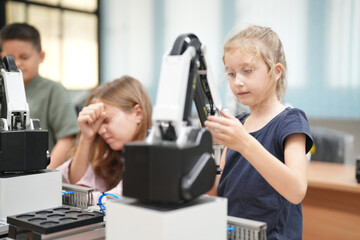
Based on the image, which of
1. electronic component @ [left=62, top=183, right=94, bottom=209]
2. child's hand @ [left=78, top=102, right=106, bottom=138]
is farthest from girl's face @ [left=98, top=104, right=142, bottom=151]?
electronic component @ [left=62, top=183, right=94, bottom=209]

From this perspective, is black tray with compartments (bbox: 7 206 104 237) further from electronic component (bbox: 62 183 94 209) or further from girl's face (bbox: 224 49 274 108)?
girl's face (bbox: 224 49 274 108)

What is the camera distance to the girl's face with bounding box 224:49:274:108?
1112 mm

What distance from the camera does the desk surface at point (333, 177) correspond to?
213cm

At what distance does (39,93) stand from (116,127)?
521mm

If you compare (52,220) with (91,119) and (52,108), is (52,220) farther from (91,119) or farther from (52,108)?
(52,108)

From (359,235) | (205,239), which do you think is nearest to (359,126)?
(359,235)

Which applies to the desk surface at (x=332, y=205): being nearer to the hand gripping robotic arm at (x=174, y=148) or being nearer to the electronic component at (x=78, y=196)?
the electronic component at (x=78, y=196)

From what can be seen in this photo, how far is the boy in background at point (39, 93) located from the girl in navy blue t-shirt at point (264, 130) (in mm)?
920

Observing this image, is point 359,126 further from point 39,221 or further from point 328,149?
point 39,221

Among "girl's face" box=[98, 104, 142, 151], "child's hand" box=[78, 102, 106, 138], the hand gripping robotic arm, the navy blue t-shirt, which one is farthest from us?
"girl's face" box=[98, 104, 142, 151]

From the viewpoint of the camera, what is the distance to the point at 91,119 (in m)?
1.45

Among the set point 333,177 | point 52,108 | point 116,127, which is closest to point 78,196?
point 116,127

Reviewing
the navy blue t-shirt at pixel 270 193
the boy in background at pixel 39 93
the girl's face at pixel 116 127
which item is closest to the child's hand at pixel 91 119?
the girl's face at pixel 116 127

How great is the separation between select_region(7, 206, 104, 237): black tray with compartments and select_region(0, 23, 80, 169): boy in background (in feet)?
3.24
